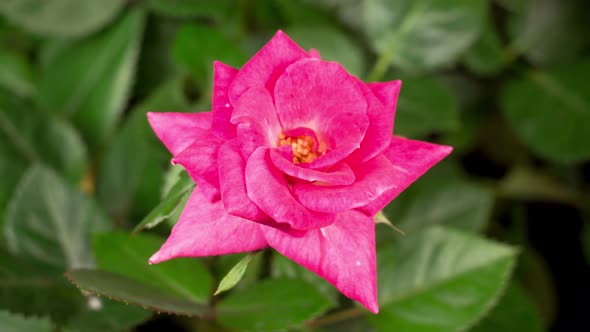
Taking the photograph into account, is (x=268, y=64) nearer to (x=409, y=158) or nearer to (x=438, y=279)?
(x=409, y=158)

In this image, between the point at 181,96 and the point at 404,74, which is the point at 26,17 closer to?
the point at 181,96

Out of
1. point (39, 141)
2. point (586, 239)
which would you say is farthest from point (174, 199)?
point (586, 239)

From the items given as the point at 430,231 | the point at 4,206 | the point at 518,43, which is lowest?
the point at 4,206

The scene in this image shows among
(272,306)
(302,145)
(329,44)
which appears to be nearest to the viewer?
(302,145)

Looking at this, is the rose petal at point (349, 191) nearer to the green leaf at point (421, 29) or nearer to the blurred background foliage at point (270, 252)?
the blurred background foliage at point (270, 252)

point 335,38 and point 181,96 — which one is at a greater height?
point 335,38

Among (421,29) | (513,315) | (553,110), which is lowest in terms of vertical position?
(513,315)

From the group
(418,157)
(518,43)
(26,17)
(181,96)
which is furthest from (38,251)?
(518,43)
